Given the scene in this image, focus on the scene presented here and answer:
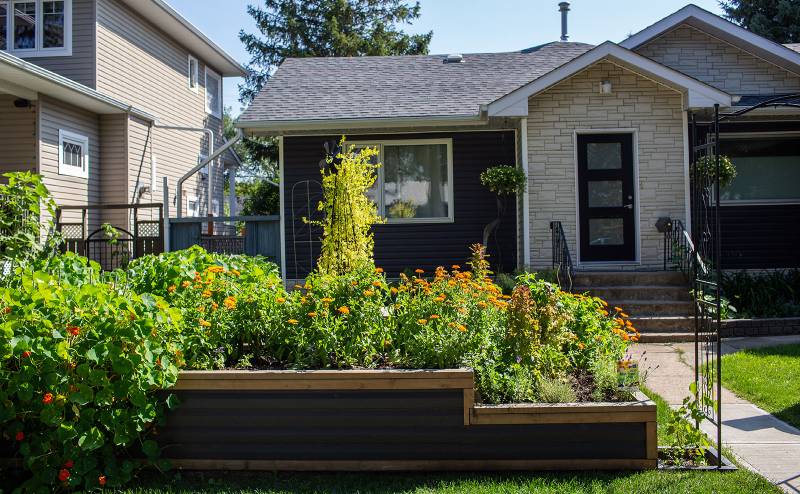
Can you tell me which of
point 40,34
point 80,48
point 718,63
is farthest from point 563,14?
point 40,34

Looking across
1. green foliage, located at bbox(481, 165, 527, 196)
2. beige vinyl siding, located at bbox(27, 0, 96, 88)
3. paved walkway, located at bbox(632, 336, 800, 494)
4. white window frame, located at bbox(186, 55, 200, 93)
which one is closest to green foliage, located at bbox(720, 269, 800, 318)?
paved walkway, located at bbox(632, 336, 800, 494)

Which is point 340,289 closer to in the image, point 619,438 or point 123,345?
point 123,345

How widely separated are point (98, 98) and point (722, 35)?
10405mm

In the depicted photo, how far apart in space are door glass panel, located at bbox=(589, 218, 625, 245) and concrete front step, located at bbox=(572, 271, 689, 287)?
1144mm

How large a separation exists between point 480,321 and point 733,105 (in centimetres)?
709

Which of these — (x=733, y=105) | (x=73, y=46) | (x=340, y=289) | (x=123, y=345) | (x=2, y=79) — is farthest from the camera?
(x=73, y=46)

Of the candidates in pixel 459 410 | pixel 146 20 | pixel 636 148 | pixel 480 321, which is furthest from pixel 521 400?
pixel 146 20

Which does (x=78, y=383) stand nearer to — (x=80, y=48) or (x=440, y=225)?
(x=440, y=225)

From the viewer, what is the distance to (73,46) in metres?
13.4

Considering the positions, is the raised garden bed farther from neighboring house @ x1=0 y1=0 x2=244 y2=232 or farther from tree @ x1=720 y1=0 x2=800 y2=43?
tree @ x1=720 y1=0 x2=800 y2=43

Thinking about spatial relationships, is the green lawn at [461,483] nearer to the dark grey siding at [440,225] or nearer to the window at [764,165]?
the dark grey siding at [440,225]

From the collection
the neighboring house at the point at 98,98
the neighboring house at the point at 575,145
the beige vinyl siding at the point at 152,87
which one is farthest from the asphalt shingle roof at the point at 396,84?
the beige vinyl siding at the point at 152,87

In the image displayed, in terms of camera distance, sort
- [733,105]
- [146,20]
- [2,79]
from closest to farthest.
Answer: [733,105], [2,79], [146,20]

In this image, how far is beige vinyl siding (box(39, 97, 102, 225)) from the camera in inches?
471
